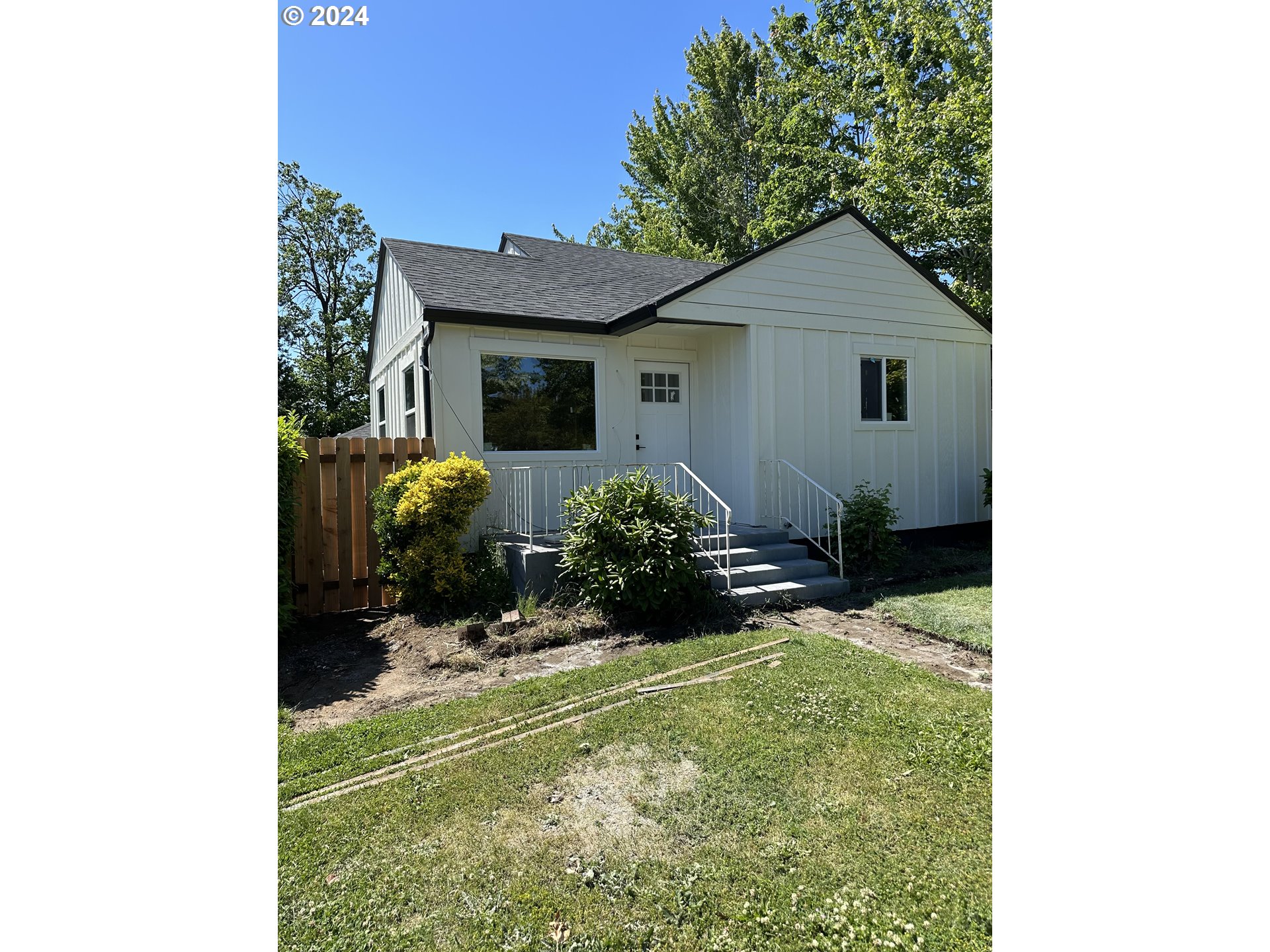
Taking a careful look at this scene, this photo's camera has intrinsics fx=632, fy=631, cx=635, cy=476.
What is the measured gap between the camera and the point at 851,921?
2.07 metres

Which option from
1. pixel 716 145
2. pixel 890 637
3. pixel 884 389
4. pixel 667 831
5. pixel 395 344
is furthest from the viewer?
pixel 716 145

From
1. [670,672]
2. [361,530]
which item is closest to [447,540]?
[361,530]

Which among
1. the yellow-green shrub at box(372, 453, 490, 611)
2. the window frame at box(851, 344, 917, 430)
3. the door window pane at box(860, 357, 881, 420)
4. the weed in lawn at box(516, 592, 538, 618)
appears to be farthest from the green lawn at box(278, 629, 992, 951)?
the door window pane at box(860, 357, 881, 420)

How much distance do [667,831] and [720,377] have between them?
6.79 m

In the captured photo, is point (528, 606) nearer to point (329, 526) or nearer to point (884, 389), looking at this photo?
point (329, 526)

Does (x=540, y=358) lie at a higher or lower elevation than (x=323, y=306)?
lower

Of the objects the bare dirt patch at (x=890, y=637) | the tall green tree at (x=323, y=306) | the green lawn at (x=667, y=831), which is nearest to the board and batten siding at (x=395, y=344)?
the bare dirt patch at (x=890, y=637)

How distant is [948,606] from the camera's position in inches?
238

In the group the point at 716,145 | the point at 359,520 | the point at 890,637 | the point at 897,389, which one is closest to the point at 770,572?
the point at 890,637

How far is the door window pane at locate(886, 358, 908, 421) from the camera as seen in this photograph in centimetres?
937

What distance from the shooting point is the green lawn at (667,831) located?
210 cm
